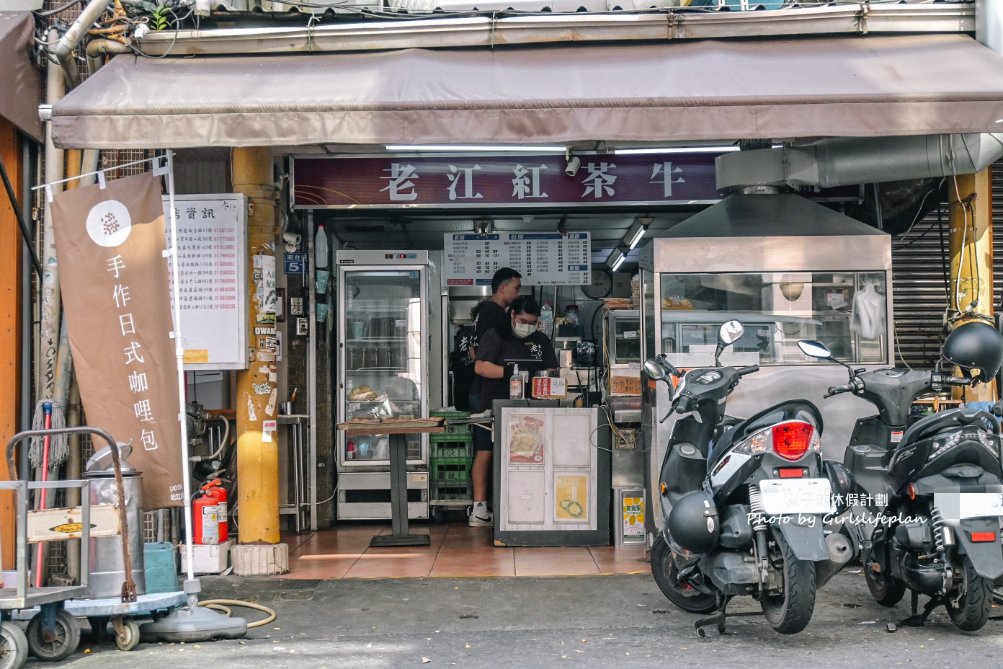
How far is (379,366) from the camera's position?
10.1m

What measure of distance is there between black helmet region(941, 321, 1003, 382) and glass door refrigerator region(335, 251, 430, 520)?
5206mm

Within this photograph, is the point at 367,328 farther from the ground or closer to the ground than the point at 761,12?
closer to the ground

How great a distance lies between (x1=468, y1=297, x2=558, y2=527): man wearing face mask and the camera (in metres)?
9.30

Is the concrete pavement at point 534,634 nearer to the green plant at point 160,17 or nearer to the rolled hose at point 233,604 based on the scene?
the rolled hose at point 233,604

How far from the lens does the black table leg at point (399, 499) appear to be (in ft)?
27.8

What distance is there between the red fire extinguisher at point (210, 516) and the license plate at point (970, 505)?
15.8 feet

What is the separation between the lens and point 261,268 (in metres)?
7.41

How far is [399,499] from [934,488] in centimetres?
453

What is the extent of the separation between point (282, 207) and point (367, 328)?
187 cm

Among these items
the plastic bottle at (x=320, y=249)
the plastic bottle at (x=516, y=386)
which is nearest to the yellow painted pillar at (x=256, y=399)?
the plastic bottle at (x=320, y=249)

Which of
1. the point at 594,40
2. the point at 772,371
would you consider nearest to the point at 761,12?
the point at 594,40

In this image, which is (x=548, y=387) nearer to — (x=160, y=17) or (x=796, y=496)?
(x=796, y=496)

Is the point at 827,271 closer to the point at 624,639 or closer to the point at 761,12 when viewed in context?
the point at 761,12

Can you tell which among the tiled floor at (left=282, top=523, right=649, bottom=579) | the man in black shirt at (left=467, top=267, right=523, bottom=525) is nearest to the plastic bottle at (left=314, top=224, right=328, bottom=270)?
the man in black shirt at (left=467, top=267, right=523, bottom=525)
